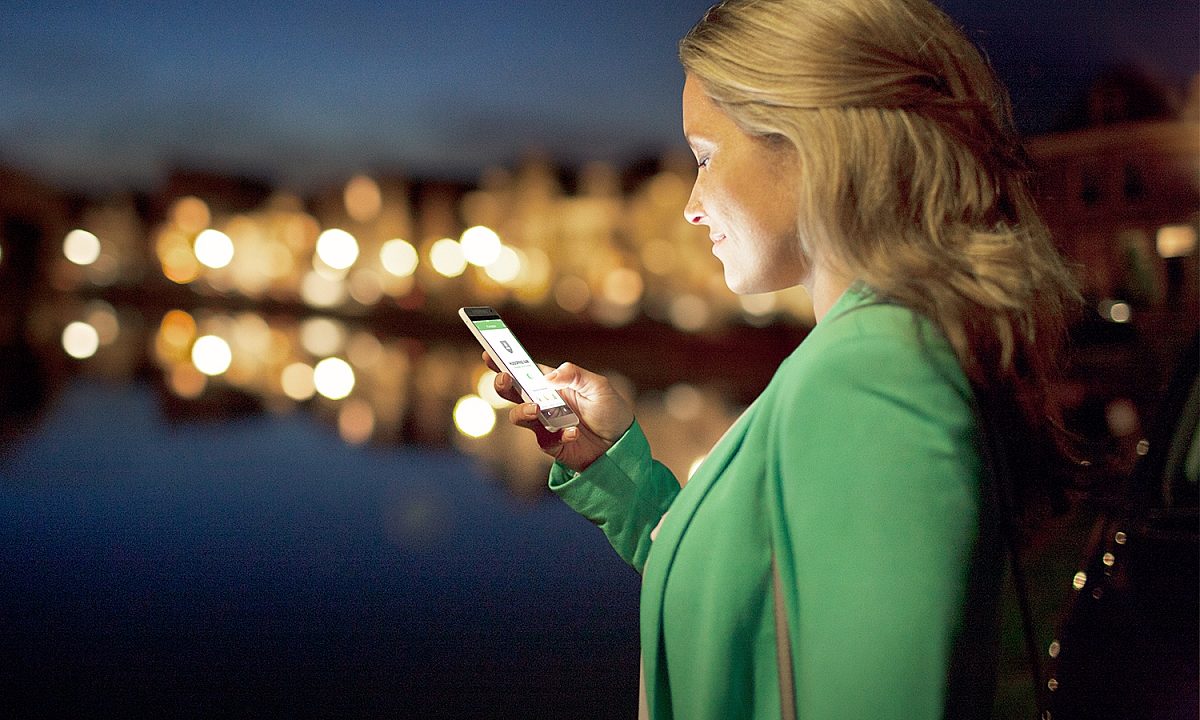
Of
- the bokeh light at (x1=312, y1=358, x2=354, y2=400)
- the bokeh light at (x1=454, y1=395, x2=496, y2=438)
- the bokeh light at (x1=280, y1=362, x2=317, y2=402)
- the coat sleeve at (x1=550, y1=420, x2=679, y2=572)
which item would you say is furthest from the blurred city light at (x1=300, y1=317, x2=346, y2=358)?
the coat sleeve at (x1=550, y1=420, x2=679, y2=572)

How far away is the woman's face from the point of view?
0.72 meters

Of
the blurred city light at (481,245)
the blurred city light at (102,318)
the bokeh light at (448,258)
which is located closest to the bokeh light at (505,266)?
the blurred city light at (481,245)

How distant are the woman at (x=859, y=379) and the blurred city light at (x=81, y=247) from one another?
2801cm

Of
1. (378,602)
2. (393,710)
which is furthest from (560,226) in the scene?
(393,710)

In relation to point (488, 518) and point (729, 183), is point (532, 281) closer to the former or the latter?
point (488, 518)

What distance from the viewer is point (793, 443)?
62cm

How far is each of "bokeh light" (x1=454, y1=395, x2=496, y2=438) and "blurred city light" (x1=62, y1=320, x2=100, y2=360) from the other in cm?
1092

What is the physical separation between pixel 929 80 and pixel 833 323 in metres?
0.21

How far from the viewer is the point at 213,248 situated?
26.1 meters

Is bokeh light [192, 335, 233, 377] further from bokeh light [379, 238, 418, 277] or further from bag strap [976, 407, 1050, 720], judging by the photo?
bag strap [976, 407, 1050, 720]

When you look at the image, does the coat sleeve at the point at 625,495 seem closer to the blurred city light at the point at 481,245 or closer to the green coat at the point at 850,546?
the green coat at the point at 850,546

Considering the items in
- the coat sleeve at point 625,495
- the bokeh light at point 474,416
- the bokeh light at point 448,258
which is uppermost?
the bokeh light at point 448,258

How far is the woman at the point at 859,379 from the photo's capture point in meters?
0.60

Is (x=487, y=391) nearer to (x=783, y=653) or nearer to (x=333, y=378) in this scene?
(x=333, y=378)
